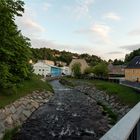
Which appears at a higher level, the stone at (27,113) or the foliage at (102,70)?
→ the foliage at (102,70)

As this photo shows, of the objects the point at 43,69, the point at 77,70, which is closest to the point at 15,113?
the point at 77,70

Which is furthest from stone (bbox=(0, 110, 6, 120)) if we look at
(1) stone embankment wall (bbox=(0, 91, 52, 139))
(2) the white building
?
(2) the white building

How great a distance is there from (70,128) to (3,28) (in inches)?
390

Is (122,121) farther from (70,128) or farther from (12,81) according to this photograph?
(12,81)

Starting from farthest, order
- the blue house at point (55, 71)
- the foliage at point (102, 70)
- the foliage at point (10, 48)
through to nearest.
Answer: the blue house at point (55, 71) → the foliage at point (102, 70) → the foliage at point (10, 48)

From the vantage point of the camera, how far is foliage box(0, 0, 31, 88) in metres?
21.4

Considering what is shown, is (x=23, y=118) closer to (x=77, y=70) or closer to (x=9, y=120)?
(x=9, y=120)

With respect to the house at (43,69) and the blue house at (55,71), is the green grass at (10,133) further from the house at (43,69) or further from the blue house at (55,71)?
the blue house at (55,71)

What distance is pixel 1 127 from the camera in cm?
1745

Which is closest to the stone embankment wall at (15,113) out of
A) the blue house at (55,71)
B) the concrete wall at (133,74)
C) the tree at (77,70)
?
the concrete wall at (133,74)

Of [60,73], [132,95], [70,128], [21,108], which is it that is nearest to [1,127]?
[70,128]

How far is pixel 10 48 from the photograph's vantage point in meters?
23.5

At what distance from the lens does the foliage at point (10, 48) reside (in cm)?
2141

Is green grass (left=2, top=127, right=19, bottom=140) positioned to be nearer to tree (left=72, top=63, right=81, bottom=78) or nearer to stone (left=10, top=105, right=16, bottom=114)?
stone (left=10, top=105, right=16, bottom=114)
